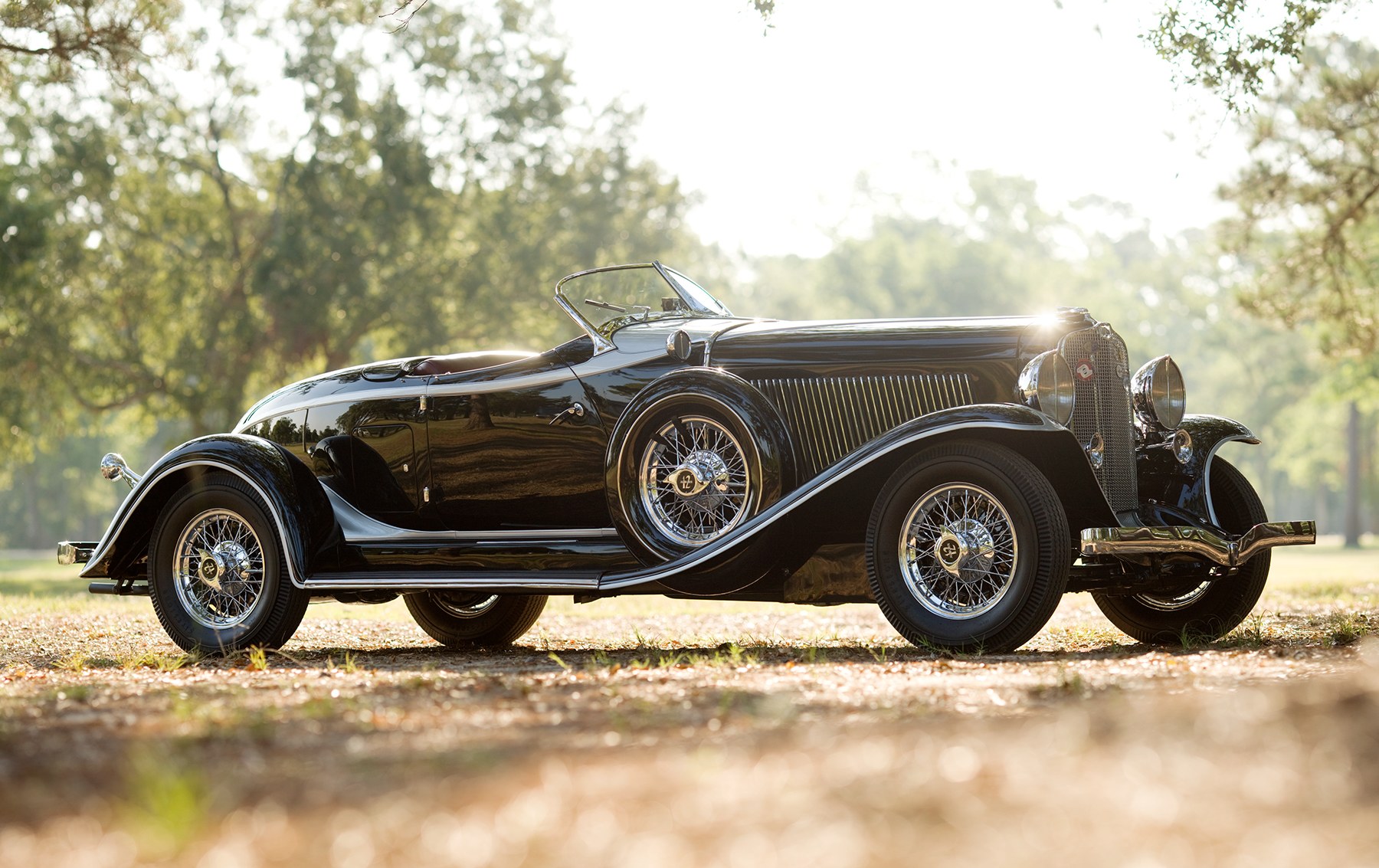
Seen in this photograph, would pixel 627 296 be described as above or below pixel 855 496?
above

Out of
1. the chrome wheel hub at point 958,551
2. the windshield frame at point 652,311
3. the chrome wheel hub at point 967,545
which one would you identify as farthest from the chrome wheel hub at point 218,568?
Answer: the chrome wheel hub at point 967,545

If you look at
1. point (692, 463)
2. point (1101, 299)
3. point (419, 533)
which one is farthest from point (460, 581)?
point (1101, 299)

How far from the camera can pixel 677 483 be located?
6828 mm

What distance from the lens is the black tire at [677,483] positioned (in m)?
6.65

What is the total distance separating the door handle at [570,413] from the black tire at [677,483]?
58cm

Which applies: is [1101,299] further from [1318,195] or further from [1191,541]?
[1191,541]

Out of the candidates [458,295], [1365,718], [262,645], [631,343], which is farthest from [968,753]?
[458,295]

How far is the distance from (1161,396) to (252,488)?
5147 mm

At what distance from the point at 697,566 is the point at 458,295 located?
72.6 feet

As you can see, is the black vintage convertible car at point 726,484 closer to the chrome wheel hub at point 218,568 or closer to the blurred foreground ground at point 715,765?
the chrome wheel hub at point 218,568

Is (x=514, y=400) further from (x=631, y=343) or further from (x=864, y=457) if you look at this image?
(x=864, y=457)

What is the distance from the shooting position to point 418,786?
2.98 metres

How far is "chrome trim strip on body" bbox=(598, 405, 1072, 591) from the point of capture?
5988 mm

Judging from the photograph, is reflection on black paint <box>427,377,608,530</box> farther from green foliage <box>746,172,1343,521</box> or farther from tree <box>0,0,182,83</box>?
green foliage <box>746,172,1343,521</box>
